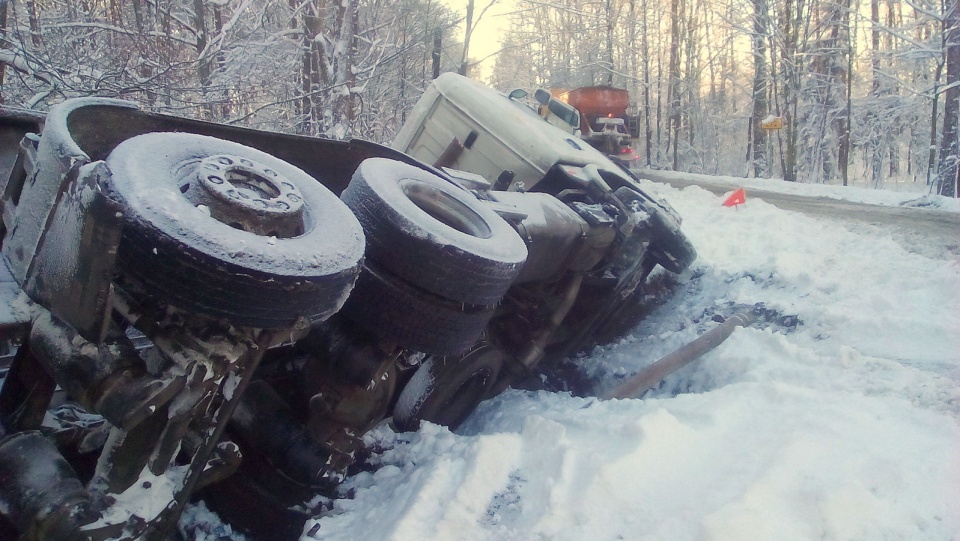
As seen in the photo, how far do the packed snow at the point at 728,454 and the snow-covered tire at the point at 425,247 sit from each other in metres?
0.65

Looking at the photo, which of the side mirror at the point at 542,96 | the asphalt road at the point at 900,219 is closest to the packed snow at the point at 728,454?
the asphalt road at the point at 900,219

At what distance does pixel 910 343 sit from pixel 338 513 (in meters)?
3.38

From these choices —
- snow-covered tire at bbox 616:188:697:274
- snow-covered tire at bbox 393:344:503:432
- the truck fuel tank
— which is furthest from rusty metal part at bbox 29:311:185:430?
snow-covered tire at bbox 616:188:697:274

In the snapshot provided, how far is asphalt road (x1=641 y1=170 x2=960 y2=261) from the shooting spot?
5924mm

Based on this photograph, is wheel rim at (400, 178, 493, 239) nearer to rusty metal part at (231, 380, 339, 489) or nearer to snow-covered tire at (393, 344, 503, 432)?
snow-covered tire at (393, 344, 503, 432)

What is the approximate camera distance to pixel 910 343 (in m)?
3.71

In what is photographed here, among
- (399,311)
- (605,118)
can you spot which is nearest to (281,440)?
(399,311)

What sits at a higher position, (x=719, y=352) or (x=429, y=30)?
(x=429, y=30)

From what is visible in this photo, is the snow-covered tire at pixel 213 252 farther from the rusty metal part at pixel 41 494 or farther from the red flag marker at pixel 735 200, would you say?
the red flag marker at pixel 735 200

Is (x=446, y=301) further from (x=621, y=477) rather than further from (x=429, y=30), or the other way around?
(x=429, y=30)

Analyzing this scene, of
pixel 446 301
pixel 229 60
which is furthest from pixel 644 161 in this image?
pixel 446 301

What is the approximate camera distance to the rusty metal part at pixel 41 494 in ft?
5.62

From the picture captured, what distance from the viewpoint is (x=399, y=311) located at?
241 centimetres

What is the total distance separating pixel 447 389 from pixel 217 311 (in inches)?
56.2
